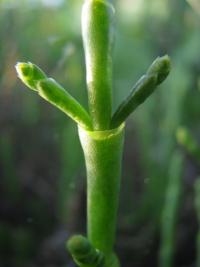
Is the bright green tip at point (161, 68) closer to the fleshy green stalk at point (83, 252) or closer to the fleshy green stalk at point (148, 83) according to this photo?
the fleshy green stalk at point (148, 83)

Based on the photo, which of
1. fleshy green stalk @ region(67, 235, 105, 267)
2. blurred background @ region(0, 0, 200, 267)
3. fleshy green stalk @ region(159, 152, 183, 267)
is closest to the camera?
fleshy green stalk @ region(67, 235, 105, 267)

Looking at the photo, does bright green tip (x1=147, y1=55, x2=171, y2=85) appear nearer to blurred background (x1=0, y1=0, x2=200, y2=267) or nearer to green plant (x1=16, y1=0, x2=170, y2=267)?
green plant (x1=16, y1=0, x2=170, y2=267)

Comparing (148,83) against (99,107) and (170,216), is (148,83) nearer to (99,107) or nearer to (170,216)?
(99,107)

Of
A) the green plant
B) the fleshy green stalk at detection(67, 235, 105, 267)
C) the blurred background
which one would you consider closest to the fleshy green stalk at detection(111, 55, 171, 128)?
the green plant

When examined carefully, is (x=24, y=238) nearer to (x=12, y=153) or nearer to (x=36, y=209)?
(x=36, y=209)

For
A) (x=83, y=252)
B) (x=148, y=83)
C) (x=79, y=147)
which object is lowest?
(x=79, y=147)

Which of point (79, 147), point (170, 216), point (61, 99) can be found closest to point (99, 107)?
point (61, 99)

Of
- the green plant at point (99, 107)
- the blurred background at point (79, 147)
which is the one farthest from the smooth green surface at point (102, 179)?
the blurred background at point (79, 147)
